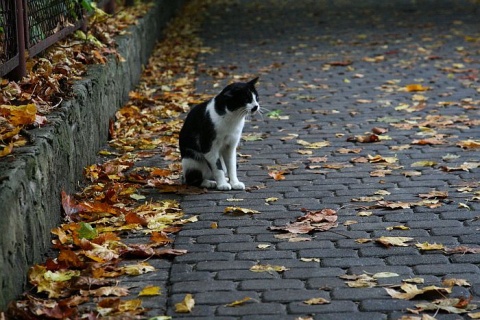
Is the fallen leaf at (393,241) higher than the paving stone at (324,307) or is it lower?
lower

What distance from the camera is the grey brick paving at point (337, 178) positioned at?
4793mm

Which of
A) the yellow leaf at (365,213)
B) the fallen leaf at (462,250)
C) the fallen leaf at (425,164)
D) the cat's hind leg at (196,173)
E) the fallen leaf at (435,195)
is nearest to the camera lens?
the fallen leaf at (462,250)

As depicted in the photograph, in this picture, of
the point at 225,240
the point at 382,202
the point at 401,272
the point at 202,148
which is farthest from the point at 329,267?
the point at 202,148

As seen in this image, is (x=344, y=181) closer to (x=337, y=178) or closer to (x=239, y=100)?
(x=337, y=178)

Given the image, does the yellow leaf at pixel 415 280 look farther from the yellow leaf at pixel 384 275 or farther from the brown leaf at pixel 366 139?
the brown leaf at pixel 366 139

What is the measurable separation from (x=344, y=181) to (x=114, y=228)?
2.02 m

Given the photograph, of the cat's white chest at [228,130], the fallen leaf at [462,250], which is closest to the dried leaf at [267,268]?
the fallen leaf at [462,250]

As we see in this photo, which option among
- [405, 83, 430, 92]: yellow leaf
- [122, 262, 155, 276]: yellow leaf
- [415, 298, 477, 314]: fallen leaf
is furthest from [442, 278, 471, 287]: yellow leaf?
[405, 83, 430, 92]: yellow leaf

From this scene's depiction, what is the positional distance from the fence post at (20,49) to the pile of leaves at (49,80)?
2.7 inches

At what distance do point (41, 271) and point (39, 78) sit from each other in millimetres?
2572

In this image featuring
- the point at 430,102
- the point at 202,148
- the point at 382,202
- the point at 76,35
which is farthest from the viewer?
the point at 430,102

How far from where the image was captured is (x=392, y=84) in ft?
37.7

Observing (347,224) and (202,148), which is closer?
(347,224)

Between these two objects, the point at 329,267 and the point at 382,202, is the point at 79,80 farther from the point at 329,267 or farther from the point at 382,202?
the point at 329,267
